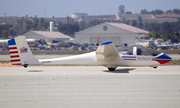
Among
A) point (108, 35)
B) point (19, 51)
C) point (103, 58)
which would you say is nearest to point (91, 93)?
point (103, 58)

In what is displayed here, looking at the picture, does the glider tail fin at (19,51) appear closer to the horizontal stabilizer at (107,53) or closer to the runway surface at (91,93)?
the runway surface at (91,93)

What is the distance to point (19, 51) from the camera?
1562cm

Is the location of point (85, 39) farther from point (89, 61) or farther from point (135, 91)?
point (135, 91)

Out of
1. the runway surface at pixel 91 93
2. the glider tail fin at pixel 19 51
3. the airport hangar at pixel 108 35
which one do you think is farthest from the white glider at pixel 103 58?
the airport hangar at pixel 108 35

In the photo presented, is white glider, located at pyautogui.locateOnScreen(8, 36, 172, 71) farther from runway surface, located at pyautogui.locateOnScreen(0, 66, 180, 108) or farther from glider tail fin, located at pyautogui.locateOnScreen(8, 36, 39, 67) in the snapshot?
runway surface, located at pyautogui.locateOnScreen(0, 66, 180, 108)

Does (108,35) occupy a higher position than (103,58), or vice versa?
(103,58)

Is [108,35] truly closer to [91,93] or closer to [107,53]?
[107,53]

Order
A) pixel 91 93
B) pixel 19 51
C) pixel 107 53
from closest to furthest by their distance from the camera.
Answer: pixel 91 93 < pixel 107 53 < pixel 19 51

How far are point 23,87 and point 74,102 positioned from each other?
3.55 meters

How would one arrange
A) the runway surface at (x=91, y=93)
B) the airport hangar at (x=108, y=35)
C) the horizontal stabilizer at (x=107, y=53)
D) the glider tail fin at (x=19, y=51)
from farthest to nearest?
the airport hangar at (x=108, y=35), the glider tail fin at (x=19, y=51), the horizontal stabilizer at (x=107, y=53), the runway surface at (x=91, y=93)

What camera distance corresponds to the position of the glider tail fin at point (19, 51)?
50.9ft

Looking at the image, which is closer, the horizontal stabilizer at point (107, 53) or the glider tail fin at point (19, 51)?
the horizontal stabilizer at point (107, 53)

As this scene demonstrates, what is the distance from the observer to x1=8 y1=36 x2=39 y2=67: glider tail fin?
15500mm

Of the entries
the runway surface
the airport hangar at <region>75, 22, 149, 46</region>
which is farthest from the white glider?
the airport hangar at <region>75, 22, 149, 46</region>
